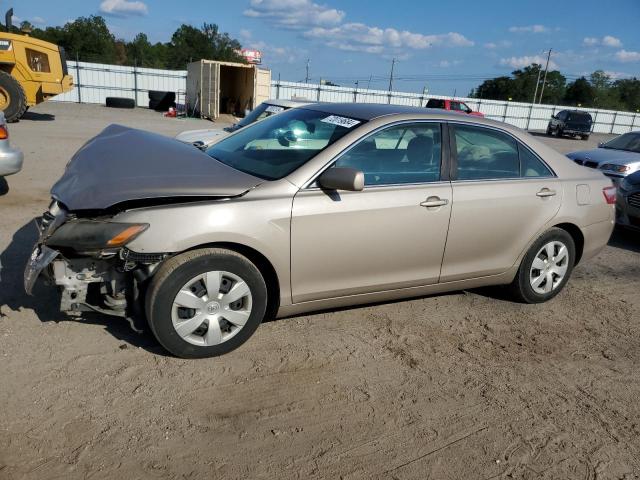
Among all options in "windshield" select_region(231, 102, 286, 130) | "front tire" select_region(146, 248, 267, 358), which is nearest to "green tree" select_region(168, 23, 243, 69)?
"windshield" select_region(231, 102, 286, 130)

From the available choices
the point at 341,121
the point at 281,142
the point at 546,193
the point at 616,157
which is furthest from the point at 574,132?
the point at 281,142

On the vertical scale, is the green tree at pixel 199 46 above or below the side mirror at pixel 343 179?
above

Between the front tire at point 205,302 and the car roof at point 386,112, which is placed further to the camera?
the car roof at point 386,112

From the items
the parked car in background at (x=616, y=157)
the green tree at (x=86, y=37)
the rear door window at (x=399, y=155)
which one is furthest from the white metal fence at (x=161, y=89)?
the green tree at (x=86, y=37)

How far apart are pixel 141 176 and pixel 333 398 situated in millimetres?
1857

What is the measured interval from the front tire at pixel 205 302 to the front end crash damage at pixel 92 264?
0.15 meters

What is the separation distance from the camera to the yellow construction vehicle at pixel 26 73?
15.9 m

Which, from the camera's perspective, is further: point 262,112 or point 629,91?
point 629,91

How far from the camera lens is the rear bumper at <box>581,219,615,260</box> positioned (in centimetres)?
488

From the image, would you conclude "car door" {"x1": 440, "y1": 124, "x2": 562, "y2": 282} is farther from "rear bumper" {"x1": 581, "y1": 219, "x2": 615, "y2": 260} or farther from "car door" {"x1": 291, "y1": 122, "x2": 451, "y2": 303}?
"rear bumper" {"x1": 581, "y1": 219, "x2": 615, "y2": 260}

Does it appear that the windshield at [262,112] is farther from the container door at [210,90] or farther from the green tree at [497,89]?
the green tree at [497,89]

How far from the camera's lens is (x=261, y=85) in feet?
77.0

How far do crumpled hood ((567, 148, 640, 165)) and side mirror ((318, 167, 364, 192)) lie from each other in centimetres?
780

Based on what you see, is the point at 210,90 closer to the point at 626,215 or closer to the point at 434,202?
the point at 626,215
